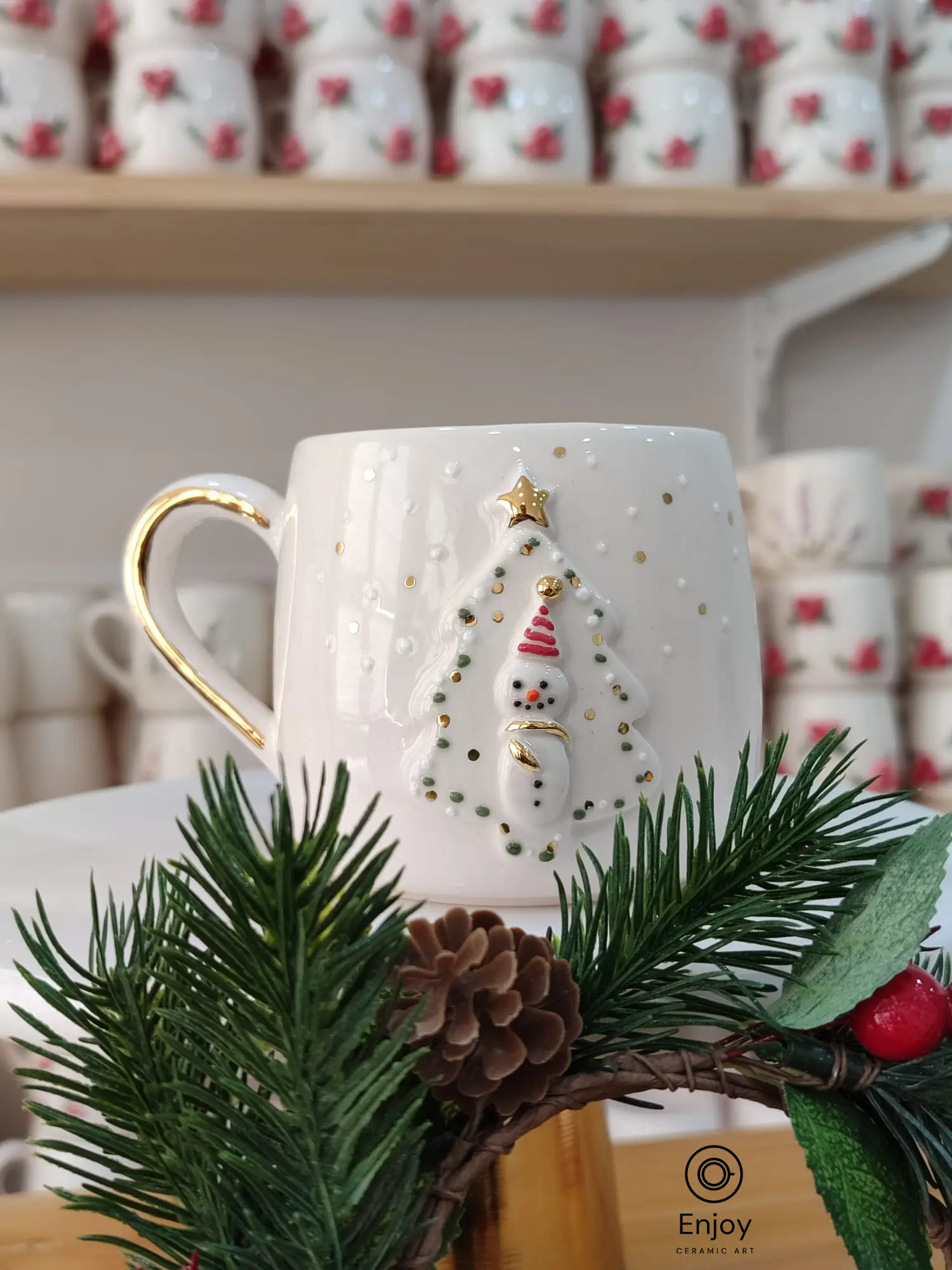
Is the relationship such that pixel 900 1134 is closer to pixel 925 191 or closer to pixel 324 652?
pixel 324 652

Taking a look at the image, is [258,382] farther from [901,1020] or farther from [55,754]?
[901,1020]

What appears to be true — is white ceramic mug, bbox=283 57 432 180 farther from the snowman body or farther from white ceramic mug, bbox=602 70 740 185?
the snowman body

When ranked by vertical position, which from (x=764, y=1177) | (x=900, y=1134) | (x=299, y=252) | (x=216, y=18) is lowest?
(x=764, y=1177)

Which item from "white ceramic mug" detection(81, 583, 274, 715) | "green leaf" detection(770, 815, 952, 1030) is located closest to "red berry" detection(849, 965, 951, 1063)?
"green leaf" detection(770, 815, 952, 1030)

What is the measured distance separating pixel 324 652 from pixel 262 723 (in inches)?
3.4

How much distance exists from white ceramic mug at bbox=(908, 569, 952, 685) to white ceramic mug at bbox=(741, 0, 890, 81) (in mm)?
334

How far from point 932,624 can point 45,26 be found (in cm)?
67

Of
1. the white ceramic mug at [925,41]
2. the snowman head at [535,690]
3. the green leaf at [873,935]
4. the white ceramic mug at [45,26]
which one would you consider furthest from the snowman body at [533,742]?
the white ceramic mug at [925,41]

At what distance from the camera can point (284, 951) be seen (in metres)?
0.16

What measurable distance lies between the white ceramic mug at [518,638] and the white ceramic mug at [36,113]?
46cm

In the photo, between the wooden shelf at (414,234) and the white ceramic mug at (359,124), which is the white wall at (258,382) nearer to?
the wooden shelf at (414,234)

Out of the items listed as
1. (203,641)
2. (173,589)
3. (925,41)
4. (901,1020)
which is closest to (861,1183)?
(901,1020)

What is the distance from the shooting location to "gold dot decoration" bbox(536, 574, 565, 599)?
0.30 m

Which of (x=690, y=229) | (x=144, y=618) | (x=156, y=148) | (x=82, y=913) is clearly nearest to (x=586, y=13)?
(x=690, y=229)
